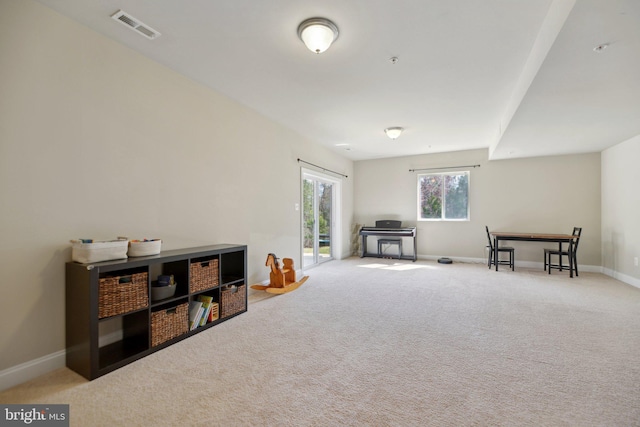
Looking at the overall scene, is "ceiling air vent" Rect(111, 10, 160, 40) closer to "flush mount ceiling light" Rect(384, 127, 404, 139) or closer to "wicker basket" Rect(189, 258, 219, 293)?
"wicker basket" Rect(189, 258, 219, 293)

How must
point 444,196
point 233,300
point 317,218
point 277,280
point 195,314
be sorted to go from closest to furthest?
point 195,314 → point 233,300 → point 277,280 → point 317,218 → point 444,196

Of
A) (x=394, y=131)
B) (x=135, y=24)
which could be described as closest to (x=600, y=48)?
(x=394, y=131)

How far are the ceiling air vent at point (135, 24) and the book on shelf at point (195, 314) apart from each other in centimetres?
242

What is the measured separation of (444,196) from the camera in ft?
22.8

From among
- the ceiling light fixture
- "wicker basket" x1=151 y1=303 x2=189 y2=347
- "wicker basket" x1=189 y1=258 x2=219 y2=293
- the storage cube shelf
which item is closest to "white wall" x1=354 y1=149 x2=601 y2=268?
the ceiling light fixture

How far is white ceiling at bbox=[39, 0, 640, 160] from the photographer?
2.06 metres

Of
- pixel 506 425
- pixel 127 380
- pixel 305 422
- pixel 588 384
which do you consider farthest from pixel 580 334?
pixel 127 380

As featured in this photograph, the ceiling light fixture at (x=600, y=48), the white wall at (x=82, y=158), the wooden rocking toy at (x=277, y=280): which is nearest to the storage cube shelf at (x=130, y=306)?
the white wall at (x=82, y=158)

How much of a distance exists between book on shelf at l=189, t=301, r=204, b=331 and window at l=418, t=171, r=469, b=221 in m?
5.77

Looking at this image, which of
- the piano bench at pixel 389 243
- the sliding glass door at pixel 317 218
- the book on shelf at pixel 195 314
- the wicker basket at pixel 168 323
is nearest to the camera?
the wicker basket at pixel 168 323

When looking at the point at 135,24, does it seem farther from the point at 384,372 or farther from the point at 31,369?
the point at 384,372

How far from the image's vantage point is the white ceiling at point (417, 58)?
2064 mm

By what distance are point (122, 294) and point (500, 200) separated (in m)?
6.98

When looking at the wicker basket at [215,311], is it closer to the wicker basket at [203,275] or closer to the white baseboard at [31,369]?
the wicker basket at [203,275]
